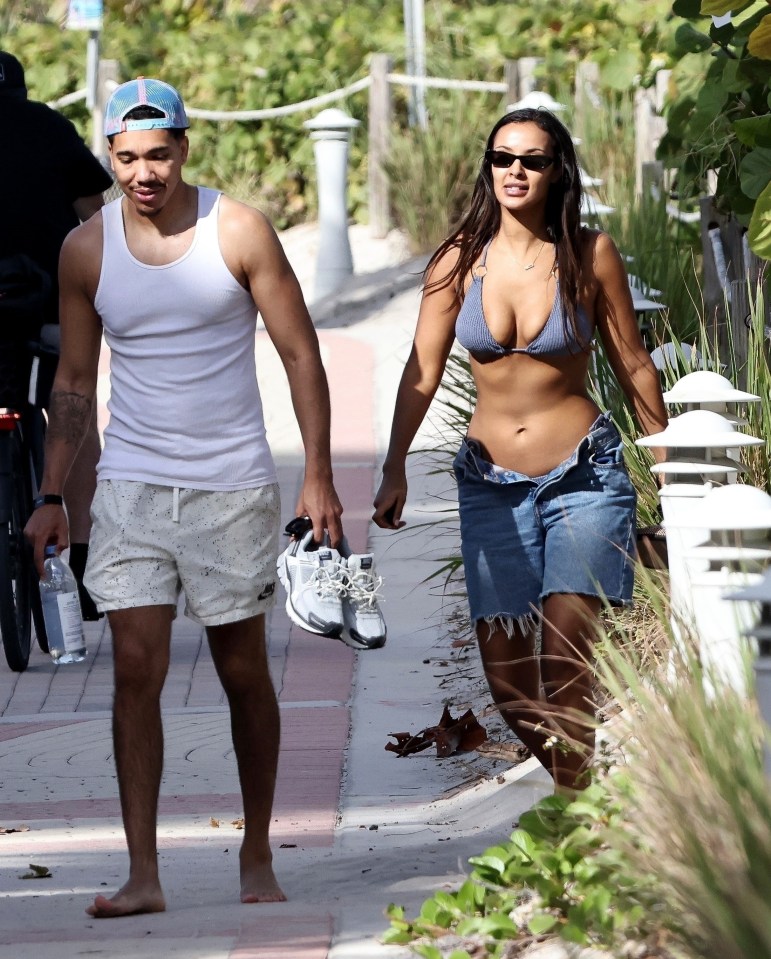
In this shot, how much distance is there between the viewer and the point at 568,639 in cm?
414

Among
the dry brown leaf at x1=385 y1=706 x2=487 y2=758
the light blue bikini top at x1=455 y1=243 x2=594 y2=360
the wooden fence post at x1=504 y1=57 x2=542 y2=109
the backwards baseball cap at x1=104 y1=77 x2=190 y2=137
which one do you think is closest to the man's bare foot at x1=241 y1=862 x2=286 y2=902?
the light blue bikini top at x1=455 y1=243 x2=594 y2=360

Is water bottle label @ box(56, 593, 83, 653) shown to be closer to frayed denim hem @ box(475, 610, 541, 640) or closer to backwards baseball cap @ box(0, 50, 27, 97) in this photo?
frayed denim hem @ box(475, 610, 541, 640)

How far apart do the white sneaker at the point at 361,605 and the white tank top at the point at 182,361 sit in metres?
0.32

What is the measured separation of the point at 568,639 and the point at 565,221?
961 millimetres

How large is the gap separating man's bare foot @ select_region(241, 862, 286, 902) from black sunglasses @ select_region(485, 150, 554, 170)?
169 cm

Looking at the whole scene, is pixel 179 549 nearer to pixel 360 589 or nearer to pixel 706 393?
pixel 360 589

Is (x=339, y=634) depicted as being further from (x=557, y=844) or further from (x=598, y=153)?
(x=598, y=153)

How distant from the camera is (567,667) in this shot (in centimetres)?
422

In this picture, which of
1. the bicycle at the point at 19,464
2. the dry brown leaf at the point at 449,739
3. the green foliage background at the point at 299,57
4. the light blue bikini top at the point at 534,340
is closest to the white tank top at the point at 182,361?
the light blue bikini top at the point at 534,340

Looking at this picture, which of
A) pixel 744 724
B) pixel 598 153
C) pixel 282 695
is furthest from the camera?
pixel 598 153

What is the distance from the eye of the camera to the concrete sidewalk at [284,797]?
12.9 ft

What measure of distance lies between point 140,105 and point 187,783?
2.22 metres

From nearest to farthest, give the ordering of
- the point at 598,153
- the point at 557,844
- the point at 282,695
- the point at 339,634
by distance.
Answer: the point at 557,844, the point at 339,634, the point at 282,695, the point at 598,153

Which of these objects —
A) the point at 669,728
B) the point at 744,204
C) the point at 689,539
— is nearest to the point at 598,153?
the point at 744,204
